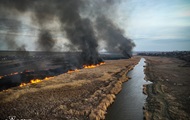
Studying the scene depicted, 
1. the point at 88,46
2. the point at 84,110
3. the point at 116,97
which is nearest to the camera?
the point at 84,110

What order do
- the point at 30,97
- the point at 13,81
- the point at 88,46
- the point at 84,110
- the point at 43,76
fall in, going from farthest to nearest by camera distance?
1. the point at 88,46
2. the point at 43,76
3. the point at 13,81
4. the point at 30,97
5. the point at 84,110

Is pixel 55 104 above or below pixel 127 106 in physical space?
above

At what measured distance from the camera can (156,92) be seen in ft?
93.8

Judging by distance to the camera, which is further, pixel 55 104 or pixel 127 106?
pixel 127 106

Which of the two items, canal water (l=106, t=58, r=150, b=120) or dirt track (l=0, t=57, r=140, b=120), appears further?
canal water (l=106, t=58, r=150, b=120)

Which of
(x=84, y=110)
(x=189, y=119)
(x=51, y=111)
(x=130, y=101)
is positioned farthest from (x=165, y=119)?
(x=51, y=111)

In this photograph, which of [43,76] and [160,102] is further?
[43,76]

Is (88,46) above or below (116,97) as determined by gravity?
above

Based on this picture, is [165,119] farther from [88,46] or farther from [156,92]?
[88,46]

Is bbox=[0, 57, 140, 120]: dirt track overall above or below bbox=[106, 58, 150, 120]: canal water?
above

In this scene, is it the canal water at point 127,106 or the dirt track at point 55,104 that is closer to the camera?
the dirt track at point 55,104

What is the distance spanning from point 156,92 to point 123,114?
453 inches

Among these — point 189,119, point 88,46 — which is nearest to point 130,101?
point 189,119

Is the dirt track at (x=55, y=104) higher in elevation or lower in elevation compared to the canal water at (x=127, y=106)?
higher
